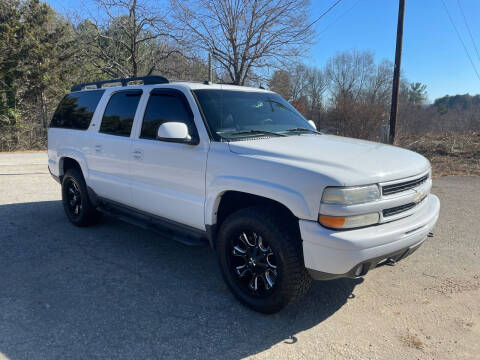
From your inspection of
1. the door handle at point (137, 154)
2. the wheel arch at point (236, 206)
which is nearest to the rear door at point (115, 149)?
the door handle at point (137, 154)

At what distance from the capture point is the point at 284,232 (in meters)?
2.91

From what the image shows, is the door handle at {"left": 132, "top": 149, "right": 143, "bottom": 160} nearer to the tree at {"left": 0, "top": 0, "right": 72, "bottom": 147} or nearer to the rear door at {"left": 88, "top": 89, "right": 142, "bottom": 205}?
the rear door at {"left": 88, "top": 89, "right": 142, "bottom": 205}

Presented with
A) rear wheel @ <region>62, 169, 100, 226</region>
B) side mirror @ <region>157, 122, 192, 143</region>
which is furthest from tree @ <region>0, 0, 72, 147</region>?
side mirror @ <region>157, 122, 192, 143</region>

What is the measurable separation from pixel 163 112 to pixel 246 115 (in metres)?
0.91

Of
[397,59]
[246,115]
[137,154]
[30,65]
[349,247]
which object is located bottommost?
[349,247]

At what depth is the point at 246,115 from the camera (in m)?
3.88

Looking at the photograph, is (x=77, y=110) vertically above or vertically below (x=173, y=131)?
above

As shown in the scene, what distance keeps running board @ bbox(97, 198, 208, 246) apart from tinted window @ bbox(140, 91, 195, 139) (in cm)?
94

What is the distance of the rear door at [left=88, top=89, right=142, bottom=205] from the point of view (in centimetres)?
439

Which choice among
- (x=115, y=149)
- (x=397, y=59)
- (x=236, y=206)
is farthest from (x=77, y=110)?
(x=397, y=59)

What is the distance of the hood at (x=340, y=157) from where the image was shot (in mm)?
2721

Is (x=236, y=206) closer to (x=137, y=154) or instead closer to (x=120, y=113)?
(x=137, y=154)

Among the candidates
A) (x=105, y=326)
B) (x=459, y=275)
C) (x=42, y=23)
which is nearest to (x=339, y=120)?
(x=42, y=23)

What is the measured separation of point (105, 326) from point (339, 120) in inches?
962
